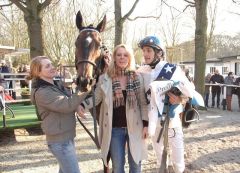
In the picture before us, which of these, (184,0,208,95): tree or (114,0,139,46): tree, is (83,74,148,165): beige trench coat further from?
(184,0,208,95): tree

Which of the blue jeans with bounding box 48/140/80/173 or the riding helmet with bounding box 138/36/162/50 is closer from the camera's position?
the blue jeans with bounding box 48/140/80/173

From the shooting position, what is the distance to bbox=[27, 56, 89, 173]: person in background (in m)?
3.06

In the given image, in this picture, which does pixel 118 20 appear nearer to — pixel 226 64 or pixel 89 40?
pixel 89 40

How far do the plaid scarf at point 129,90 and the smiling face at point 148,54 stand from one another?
0.55m

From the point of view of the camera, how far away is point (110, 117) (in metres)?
3.28

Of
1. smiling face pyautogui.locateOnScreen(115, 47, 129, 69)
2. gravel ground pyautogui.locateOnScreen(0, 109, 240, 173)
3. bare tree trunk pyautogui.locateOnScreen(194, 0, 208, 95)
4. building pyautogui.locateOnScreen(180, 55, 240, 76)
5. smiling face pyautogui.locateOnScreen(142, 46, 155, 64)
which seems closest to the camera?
smiling face pyautogui.locateOnScreen(115, 47, 129, 69)

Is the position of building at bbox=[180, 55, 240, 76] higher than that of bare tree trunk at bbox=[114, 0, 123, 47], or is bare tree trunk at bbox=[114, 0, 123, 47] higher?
bare tree trunk at bbox=[114, 0, 123, 47]

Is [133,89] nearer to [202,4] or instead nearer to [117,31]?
[117,31]

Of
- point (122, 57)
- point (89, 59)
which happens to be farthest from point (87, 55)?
point (122, 57)

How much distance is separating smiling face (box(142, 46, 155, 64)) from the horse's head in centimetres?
51

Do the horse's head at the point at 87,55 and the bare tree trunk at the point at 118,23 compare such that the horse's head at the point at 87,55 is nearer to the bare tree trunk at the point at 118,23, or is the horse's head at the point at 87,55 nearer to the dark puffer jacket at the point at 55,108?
the dark puffer jacket at the point at 55,108

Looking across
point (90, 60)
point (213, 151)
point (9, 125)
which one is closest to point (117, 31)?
point (9, 125)

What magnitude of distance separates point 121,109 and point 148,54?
2.71ft

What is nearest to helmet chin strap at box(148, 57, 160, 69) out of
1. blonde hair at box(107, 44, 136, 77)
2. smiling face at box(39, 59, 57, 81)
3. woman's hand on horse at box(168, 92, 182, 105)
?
woman's hand on horse at box(168, 92, 182, 105)
